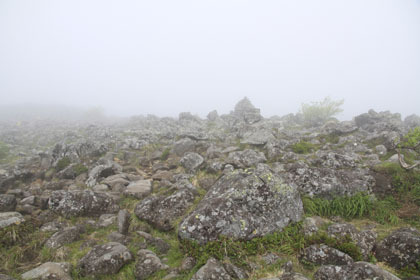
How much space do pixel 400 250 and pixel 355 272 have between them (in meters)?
2.27

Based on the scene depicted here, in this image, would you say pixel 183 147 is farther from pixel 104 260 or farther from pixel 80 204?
pixel 104 260

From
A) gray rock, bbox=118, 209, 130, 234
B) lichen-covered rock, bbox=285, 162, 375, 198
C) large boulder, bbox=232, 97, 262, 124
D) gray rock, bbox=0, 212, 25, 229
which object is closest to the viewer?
gray rock, bbox=0, 212, 25, 229

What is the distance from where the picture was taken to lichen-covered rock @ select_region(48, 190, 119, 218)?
989 centimetres

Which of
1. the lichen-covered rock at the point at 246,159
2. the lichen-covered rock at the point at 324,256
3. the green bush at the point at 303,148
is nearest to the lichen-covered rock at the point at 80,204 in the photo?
the lichen-covered rock at the point at 246,159

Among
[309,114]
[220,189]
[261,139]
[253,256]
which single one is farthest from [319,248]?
[309,114]

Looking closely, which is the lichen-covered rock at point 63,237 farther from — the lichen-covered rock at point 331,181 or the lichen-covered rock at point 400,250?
the lichen-covered rock at point 400,250

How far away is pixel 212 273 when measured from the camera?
19.2 feet

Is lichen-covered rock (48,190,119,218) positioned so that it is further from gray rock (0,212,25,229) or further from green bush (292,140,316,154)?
green bush (292,140,316,154)

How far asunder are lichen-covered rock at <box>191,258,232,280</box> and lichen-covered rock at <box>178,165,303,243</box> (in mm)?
1351

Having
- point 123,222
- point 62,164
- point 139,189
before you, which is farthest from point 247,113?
point 123,222

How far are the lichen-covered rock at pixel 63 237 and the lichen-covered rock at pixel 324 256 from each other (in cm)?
882

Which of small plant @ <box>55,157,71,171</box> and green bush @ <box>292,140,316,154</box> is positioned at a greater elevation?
green bush @ <box>292,140,316,154</box>

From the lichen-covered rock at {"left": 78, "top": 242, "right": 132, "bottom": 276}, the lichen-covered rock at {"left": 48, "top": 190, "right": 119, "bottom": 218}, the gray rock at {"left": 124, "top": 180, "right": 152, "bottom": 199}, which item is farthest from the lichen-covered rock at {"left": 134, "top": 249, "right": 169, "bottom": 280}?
the gray rock at {"left": 124, "top": 180, "right": 152, "bottom": 199}

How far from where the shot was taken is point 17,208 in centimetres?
1014
